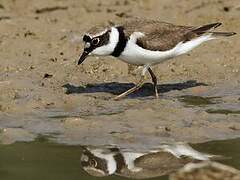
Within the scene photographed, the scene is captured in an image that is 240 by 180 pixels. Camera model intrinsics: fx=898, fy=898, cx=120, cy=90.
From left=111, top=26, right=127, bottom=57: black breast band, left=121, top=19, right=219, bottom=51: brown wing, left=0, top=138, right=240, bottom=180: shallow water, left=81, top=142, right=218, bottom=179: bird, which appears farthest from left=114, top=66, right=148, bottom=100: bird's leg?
left=81, top=142, right=218, bottom=179: bird

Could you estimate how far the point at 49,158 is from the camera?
890 cm

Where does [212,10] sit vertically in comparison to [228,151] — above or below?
above

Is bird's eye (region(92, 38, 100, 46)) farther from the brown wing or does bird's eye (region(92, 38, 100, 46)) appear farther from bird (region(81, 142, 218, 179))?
bird (region(81, 142, 218, 179))

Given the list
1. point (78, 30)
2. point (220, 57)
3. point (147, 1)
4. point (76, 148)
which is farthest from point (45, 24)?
point (76, 148)

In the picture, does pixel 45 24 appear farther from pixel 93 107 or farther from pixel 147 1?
pixel 93 107

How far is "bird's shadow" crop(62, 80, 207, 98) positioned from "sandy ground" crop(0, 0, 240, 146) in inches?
0.5

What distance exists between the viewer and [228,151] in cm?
906

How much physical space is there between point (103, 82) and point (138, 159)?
3.72 metres

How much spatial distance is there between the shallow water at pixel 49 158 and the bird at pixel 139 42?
189 centimetres

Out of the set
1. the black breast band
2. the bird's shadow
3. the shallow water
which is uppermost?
the black breast band

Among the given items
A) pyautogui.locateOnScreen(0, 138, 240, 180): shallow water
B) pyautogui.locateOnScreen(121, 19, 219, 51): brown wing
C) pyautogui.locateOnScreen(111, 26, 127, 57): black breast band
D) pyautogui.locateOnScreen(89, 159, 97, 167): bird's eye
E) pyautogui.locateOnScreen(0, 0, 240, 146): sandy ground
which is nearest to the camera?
pyautogui.locateOnScreen(0, 138, 240, 180): shallow water

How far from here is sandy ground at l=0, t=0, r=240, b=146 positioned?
1005 cm

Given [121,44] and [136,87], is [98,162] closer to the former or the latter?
[121,44]

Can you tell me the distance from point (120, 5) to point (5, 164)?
714 cm
